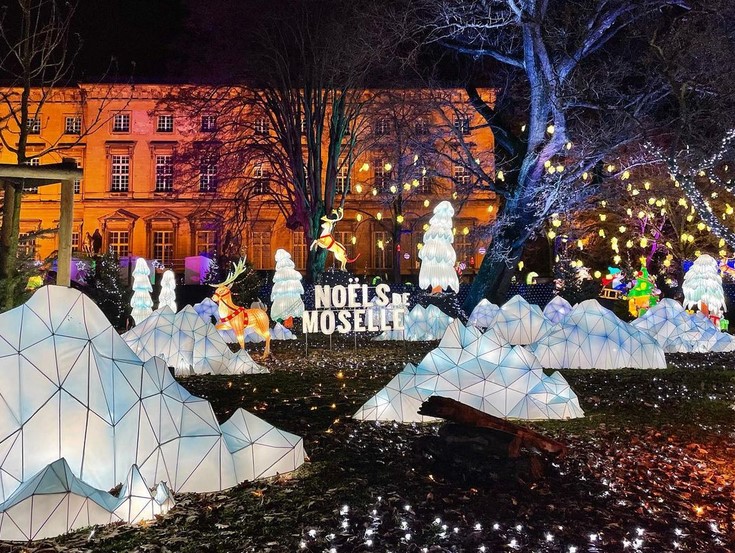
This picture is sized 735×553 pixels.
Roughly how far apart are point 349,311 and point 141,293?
246 inches

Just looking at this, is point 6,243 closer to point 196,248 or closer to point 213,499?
point 213,499

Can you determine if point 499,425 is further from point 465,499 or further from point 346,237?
point 346,237

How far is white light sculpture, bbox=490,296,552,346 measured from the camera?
15.9 m

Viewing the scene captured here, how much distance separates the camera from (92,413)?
460 centimetres

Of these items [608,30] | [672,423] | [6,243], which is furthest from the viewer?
[608,30]

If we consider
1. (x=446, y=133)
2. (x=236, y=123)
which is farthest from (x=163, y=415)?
(x=236, y=123)

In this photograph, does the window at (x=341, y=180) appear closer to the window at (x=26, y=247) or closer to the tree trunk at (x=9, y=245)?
the window at (x=26, y=247)

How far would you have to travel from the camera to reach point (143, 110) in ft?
167

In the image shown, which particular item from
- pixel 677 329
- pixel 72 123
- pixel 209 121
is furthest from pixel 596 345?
pixel 72 123

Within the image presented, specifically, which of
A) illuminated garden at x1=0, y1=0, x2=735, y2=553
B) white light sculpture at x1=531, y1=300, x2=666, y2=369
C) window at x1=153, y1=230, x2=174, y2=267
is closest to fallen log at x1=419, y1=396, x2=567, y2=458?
illuminated garden at x1=0, y1=0, x2=735, y2=553

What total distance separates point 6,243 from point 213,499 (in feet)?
20.3

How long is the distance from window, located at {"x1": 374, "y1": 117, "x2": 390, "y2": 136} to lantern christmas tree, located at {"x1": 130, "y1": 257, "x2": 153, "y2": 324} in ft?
47.6

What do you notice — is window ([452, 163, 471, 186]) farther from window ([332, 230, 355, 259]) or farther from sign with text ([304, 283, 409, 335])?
window ([332, 230, 355, 259])

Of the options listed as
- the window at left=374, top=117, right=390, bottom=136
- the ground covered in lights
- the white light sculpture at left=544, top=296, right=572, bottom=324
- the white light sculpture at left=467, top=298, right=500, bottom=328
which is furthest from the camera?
the window at left=374, top=117, right=390, bottom=136
